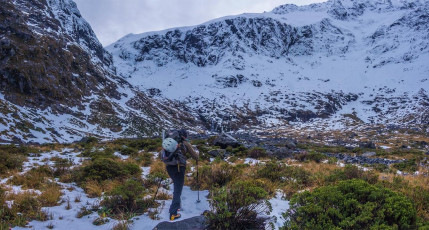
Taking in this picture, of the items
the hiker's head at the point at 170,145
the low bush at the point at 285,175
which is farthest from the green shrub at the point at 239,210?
the low bush at the point at 285,175

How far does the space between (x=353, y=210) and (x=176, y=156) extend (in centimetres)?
374

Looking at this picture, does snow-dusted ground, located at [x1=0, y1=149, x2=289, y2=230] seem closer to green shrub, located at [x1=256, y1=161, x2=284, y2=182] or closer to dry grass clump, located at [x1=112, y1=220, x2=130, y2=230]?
dry grass clump, located at [x1=112, y1=220, x2=130, y2=230]

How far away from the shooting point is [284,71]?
156625 mm

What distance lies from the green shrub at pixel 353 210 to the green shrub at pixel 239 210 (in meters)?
0.76

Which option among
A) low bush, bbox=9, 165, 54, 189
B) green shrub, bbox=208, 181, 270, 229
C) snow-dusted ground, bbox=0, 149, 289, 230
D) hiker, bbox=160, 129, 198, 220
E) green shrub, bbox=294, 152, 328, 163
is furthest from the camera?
green shrub, bbox=294, 152, 328, 163

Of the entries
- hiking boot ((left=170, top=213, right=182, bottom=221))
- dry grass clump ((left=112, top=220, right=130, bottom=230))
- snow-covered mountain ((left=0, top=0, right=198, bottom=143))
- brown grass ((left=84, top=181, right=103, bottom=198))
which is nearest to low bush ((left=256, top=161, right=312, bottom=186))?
hiking boot ((left=170, top=213, right=182, bottom=221))

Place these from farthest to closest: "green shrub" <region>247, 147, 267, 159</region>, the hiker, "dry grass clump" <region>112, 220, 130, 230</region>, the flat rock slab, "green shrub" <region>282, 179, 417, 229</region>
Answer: "green shrub" <region>247, 147, 267, 159</region> → the hiker → "dry grass clump" <region>112, 220, 130, 230</region> → the flat rock slab → "green shrub" <region>282, 179, 417, 229</region>

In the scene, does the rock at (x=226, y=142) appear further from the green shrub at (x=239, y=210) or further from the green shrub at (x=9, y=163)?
the green shrub at (x=239, y=210)

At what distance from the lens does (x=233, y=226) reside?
4574 mm

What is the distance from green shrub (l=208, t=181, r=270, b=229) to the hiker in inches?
38.8

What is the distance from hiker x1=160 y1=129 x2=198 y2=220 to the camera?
552cm

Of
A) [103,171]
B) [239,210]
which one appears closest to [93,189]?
[103,171]

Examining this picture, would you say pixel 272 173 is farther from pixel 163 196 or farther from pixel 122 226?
pixel 122 226

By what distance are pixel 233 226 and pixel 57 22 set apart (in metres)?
113
